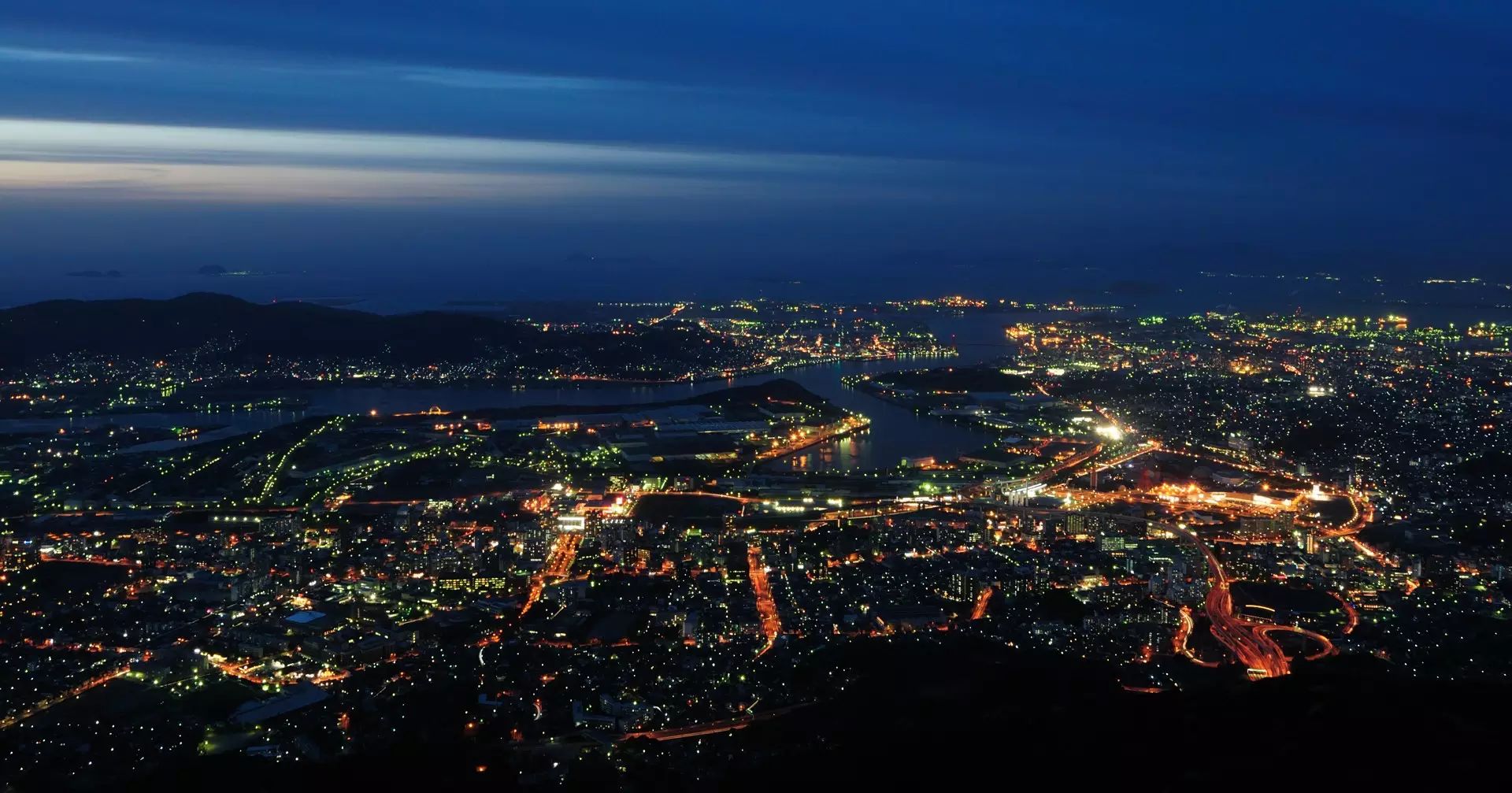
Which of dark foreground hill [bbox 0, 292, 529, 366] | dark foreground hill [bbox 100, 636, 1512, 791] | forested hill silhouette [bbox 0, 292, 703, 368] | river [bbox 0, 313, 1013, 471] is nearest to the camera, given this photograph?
dark foreground hill [bbox 100, 636, 1512, 791]

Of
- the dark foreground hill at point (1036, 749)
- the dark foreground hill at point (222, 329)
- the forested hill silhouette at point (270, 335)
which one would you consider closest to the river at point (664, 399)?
the forested hill silhouette at point (270, 335)

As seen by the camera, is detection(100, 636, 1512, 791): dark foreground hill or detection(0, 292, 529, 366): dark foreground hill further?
detection(0, 292, 529, 366): dark foreground hill

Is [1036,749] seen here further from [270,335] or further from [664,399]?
[270,335]

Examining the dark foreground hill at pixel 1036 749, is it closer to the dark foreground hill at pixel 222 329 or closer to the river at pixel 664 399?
the river at pixel 664 399

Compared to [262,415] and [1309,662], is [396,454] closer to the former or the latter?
[262,415]

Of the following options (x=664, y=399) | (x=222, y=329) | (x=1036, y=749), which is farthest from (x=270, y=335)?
(x=1036, y=749)

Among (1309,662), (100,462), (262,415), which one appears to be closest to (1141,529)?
(1309,662)

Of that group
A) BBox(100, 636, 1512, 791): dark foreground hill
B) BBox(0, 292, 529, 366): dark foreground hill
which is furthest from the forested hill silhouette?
BBox(100, 636, 1512, 791): dark foreground hill

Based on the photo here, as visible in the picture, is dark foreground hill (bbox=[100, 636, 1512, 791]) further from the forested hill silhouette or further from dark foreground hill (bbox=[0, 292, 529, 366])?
dark foreground hill (bbox=[0, 292, 529, 366])
